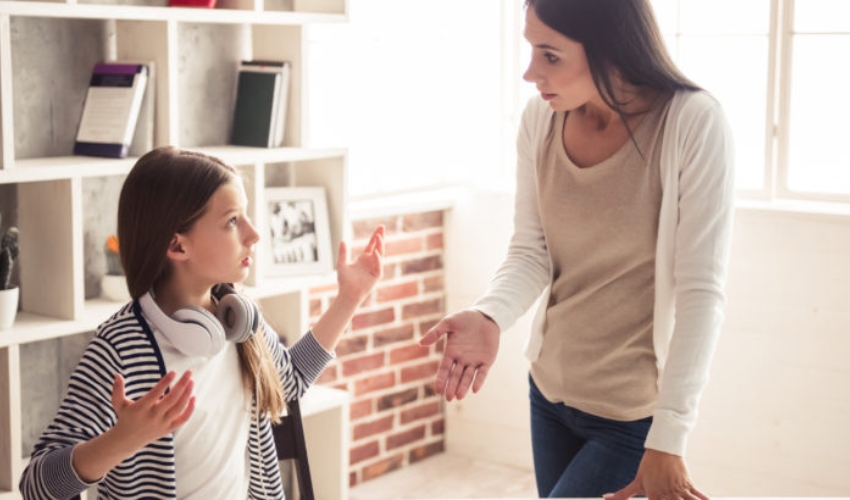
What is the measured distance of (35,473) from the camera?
1689 millimetres

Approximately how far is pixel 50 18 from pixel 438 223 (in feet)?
6.27

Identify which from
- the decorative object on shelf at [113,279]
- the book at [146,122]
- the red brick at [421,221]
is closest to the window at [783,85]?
the red brick at [421,221]

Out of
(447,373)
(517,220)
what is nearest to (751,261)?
(517,220)

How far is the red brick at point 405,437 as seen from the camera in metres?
4.43

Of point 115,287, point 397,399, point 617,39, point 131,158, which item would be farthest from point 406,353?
point 617,39

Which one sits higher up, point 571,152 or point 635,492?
point 571,152

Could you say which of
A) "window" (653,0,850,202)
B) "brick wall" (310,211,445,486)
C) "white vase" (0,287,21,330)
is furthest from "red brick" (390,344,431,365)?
"white vase" (0,287,21,330)

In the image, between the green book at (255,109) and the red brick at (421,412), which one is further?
the red brick at (421,412)

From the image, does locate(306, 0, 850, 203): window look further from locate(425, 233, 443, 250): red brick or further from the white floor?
the white floor

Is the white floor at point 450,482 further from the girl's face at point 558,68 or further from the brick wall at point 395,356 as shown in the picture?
the girl's face at point 558,68

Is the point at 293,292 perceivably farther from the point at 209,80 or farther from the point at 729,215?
the point at 729,215

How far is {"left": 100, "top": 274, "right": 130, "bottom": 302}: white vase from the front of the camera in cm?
304

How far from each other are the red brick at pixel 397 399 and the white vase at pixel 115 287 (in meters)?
1.50

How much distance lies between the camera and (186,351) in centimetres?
188
